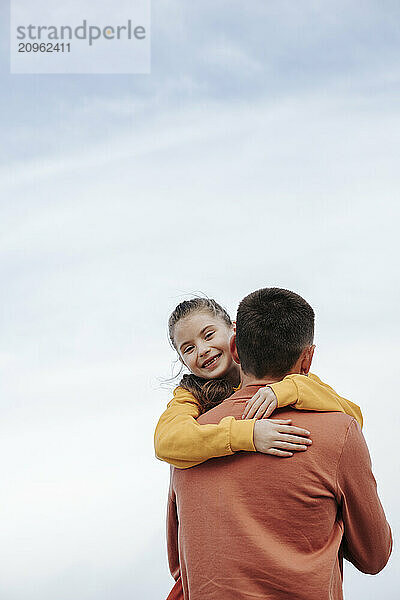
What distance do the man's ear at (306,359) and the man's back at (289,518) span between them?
0.10 meters

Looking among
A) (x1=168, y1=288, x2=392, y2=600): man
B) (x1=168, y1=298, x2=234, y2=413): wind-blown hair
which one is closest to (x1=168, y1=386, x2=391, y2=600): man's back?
(x1=168, y1=288, x2=392, y2=600): man

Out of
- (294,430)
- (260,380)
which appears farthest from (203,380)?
(294,430)

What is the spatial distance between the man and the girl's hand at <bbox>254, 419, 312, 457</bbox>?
0.05 ft

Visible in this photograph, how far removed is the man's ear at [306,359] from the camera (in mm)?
1389

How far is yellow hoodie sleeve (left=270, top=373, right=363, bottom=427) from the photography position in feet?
4.29

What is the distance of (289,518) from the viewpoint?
1.28 m

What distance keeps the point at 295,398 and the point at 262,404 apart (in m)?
0.05

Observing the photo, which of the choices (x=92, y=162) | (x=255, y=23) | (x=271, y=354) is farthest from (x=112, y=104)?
(x=271, y=354)

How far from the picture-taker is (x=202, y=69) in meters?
7.89

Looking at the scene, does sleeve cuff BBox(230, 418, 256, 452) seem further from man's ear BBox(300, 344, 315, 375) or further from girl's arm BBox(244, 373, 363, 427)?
man's ear BBox(300, 344, 315, 375)

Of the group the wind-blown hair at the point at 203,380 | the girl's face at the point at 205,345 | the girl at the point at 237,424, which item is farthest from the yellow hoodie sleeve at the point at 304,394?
the girl's face at the point at 205,345

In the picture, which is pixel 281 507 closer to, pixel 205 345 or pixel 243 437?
pixel 243 437

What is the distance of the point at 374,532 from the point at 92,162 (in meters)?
7.31

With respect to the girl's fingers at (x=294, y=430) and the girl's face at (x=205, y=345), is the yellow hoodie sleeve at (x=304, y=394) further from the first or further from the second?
the girl's face at (x=205, y=345)
